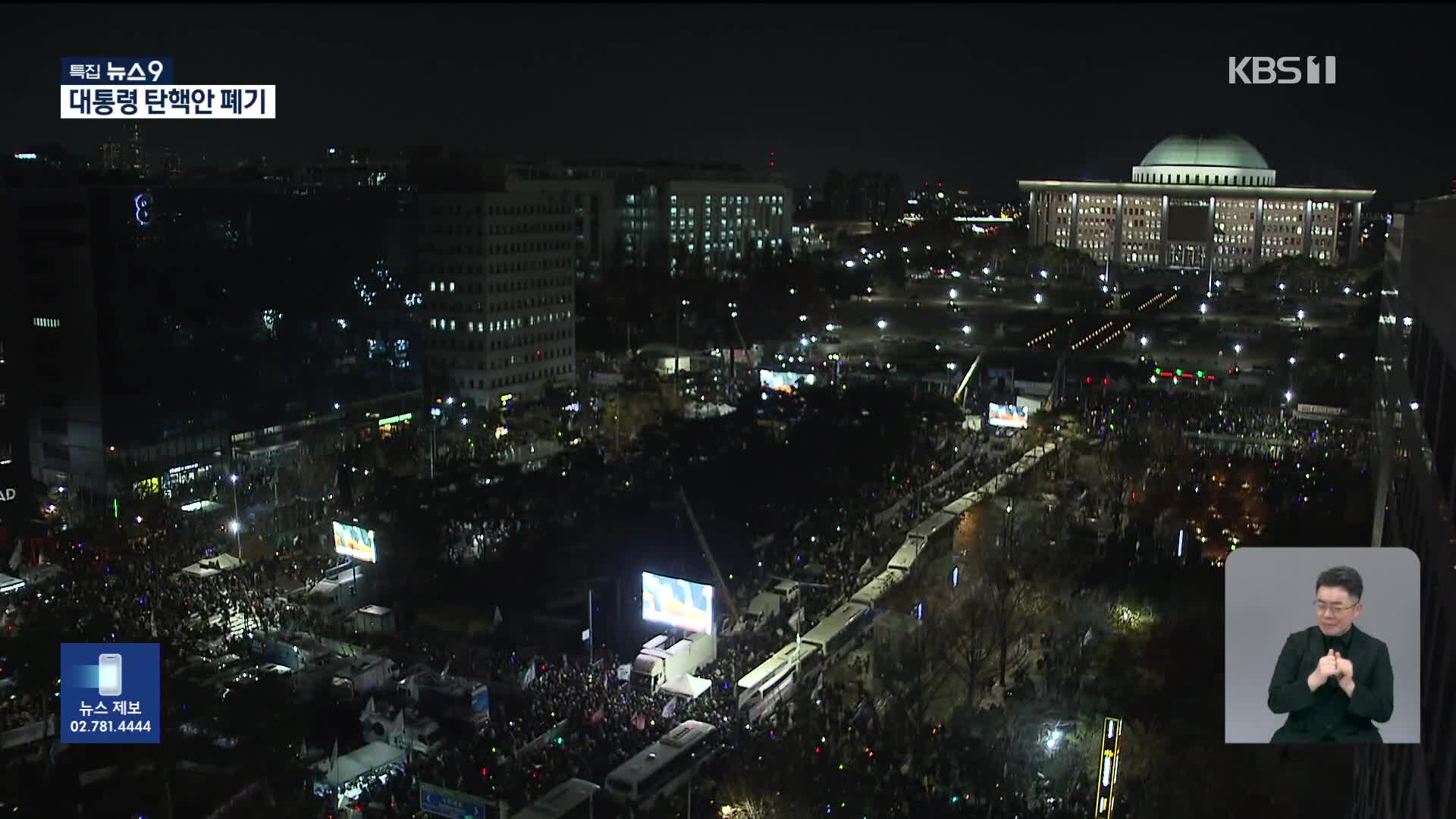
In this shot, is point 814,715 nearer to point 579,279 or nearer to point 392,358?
point 392,358

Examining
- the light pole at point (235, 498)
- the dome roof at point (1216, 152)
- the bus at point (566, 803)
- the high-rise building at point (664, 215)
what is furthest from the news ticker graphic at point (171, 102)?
the dome roof at point (1216, 152)

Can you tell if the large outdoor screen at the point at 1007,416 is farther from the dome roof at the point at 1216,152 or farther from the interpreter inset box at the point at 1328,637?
the dome roof at the point at 1216,152

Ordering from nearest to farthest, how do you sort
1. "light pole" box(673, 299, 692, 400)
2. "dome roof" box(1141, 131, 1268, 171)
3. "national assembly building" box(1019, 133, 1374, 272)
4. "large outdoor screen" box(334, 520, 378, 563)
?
"large outdoor screen" box(334, 520, 378, 563) → "light pole" box(673, 299, 692, 400) → "national assembly building" box(1019, 133, 1374, 272) → "dome roof" box(1141, 131, 1268, 171)

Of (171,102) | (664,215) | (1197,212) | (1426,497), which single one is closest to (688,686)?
(1426,497)

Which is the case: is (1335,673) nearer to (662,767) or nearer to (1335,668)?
(1335,668)

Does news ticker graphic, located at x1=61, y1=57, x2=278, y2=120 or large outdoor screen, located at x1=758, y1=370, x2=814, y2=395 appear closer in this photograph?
news ticker graphic, located at x1=61, y1=57, x2=278, y2=120

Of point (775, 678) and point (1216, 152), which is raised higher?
point (1216, 152)

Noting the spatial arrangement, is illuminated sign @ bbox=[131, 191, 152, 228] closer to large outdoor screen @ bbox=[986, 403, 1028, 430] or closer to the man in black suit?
large outdoor screen @ bbox=[986, 403, 1028, 430]

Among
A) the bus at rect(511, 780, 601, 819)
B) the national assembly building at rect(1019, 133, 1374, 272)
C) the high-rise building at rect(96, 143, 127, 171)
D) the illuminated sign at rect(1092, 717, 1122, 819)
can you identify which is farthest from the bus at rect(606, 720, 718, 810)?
the national assembly building at rect(1019, 133, 1374, 272)
